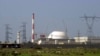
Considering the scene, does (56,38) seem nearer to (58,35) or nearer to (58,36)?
(58,36)

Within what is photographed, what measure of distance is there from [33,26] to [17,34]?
49.2ft

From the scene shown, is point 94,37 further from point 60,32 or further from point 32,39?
point 32,39

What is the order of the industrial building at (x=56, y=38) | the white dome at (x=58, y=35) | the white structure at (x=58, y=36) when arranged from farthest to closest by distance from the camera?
the white dome at (x=58, y=35)
the white structure at (x=58, y=36)
the industrial building at (x=56, y=38)

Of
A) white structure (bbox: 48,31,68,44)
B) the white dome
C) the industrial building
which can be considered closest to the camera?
the industrial building

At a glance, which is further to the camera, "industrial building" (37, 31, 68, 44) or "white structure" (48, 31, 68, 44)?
"white structure" (48, 31, 68, 44)

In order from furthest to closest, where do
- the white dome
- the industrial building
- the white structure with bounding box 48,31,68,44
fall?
the white dome, the white structure with bounding box 48,31,68,44, the industrial building

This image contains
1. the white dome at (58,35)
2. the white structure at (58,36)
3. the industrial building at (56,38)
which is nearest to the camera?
the industrial building at (56,38)

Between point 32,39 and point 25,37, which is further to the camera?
point 25,37

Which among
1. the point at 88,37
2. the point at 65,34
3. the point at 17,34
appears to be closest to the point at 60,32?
the point at 65,34

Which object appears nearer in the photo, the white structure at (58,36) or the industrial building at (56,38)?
the industrial building at (56,38)

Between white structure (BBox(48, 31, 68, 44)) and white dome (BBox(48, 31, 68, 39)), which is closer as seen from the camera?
white structure (BBox(48, 31, 68, 44))

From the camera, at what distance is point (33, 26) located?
282 ft

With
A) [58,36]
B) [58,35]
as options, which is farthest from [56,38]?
[58,35]

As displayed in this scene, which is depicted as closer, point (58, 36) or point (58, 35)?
point (58, 36)
